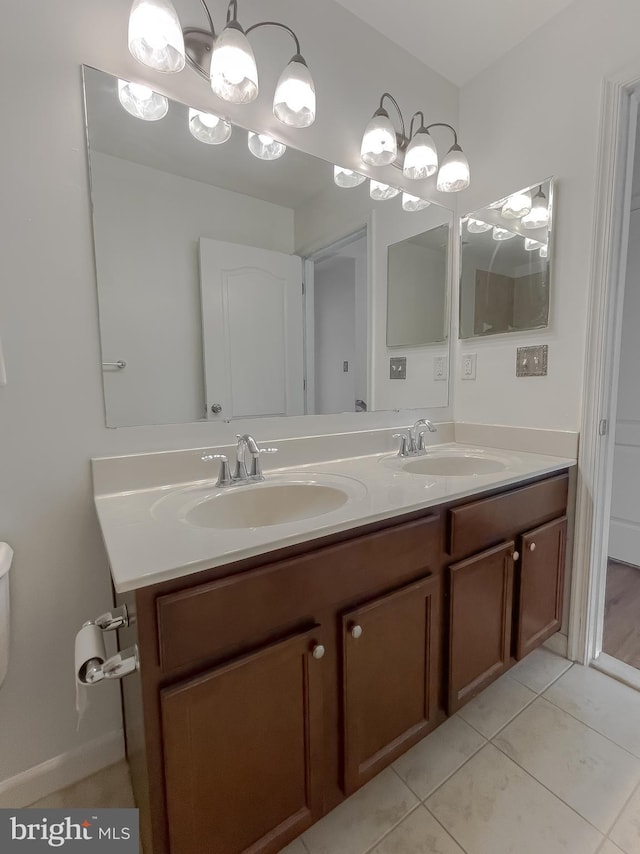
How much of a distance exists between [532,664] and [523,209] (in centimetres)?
177

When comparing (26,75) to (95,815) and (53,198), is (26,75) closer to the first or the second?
(53,198)

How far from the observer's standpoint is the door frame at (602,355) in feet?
4.24

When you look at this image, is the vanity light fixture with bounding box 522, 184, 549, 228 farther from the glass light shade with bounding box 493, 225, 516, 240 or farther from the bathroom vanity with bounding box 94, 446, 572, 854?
the bathroom vanity with bounding box 94, 446, 572, 854

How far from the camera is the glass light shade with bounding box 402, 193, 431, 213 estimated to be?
1.63 m

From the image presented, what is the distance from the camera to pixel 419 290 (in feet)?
5.71

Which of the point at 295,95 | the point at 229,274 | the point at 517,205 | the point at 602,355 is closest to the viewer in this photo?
the point at 295,95

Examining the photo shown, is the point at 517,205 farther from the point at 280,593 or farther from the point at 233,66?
A: the point at 280,593

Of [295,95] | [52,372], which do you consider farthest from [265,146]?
[52,372]

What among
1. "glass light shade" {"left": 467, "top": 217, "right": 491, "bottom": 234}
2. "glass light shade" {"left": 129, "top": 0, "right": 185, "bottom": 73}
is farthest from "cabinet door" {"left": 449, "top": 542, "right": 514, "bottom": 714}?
"glass light shade" {"left": 129, "top": 0, "right": 185, "bottom": 73}

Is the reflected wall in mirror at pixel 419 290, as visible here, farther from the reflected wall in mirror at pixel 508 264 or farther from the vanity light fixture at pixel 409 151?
the vanity light fixture at pixel 409 151

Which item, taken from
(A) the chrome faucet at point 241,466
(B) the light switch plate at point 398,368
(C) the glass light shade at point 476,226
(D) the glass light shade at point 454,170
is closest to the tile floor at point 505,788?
(A) the chrome faucet at point 241,466

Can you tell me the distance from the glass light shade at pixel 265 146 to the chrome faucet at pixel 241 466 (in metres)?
0.91

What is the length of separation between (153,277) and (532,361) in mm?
1391

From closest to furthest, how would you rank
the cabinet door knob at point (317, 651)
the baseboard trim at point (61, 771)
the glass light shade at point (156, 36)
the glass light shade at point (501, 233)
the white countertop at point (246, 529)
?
the white countertop at point (246, 529) → the cabinet door knob at point (317, 651) → the glass light shade at point (156, 36) → the baseboard trim at point (61, 771) → the glass light shade at point (501, 233)
